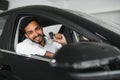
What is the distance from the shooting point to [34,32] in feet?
7.47

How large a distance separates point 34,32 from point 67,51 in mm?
1106

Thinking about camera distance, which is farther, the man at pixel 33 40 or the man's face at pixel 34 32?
the man's face at pixel 34 32

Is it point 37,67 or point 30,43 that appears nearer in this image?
point 37,67

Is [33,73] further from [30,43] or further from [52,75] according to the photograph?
[30,43]

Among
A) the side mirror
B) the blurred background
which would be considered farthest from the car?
the blurred background

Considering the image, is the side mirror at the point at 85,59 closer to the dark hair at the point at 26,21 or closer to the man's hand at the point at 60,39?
the dark hair at the point at 26,21

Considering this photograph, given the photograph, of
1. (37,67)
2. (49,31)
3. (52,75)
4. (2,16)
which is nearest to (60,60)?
(52,75)

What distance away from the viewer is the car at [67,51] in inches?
46.2

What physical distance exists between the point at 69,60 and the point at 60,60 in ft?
0.12

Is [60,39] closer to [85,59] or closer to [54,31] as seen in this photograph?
[54,31]

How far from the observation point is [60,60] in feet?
3.84

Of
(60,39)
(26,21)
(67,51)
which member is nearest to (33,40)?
(26,21)

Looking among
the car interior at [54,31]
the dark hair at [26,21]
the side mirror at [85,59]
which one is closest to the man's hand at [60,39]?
the car interior at [54,31]

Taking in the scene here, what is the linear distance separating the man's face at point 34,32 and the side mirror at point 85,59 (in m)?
1.04
